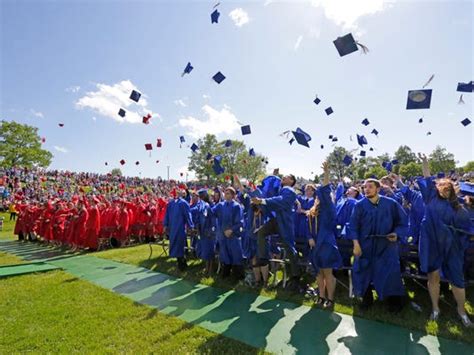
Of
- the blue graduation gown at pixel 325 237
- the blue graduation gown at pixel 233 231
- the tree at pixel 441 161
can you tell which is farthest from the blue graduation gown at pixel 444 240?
the tree at pixel 441 161

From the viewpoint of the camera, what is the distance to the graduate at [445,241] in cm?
443

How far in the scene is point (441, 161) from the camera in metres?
72.2

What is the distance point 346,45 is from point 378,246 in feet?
14.8

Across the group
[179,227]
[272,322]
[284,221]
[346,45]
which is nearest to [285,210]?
[284,221]

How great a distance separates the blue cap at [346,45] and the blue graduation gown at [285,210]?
346cm

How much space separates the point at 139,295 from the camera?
6332mm

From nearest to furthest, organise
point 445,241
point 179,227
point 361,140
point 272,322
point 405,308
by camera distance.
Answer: point 445,241
point 272,322
point 405,308
point 179,227
point 361,140

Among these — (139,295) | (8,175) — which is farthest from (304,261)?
(8,175)

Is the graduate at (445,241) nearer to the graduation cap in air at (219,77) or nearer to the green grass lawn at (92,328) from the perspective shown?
the green grass lawn at (92,328)

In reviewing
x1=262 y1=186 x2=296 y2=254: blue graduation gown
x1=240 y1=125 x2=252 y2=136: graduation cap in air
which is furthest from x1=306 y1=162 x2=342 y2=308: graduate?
x1=240 y1=125 x2=252 y2=136: graduation cap in air

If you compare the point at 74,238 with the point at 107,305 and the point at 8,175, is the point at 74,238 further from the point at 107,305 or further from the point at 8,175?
the point at 8,175

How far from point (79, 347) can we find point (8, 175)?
4075 centimetres

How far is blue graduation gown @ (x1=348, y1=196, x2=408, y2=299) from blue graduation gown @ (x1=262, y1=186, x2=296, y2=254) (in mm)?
1141

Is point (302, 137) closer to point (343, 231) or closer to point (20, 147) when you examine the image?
point (343, 231)
